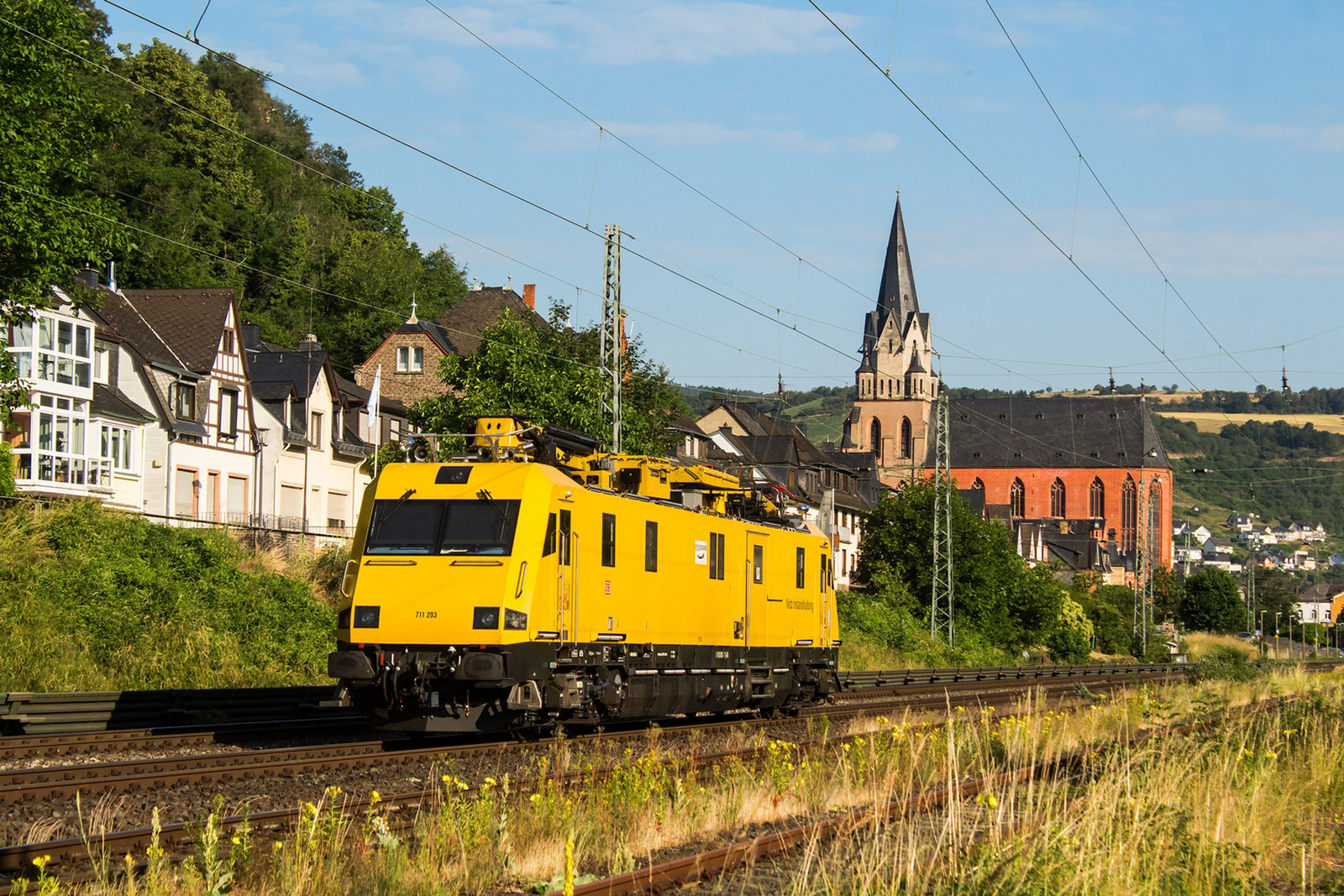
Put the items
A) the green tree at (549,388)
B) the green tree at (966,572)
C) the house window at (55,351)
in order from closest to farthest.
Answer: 1. the house window at (55,351)
2. the green tree at (549,388)
3. the green tree at (966,572)

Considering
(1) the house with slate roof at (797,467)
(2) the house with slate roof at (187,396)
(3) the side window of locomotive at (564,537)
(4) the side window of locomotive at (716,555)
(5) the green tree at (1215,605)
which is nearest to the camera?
(3) the side window of locomotive at (564,537)

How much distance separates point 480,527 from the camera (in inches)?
603

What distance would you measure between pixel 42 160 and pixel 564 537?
1272cm

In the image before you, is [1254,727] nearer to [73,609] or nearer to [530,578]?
[530,578]

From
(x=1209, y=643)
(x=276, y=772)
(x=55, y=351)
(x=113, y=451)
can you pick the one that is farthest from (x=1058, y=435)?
(x=276, y=772)

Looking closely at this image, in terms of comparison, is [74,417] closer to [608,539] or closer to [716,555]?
[716,555]

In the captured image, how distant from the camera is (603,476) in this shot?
17766 mm

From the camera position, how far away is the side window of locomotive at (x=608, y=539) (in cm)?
1644

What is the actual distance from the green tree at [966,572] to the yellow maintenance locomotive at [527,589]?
38.5 metres

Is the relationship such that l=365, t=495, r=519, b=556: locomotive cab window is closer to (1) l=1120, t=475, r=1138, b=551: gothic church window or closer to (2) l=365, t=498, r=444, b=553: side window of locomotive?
(2) l=365, t=498, r=444, b=553: side window of locomotive

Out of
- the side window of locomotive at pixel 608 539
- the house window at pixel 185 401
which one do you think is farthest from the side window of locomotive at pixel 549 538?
the house window at pixel 185 401

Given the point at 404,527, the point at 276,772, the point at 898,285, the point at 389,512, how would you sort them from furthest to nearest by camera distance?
the point at 898,285 → the point at 389,512 → the point at 404,527 → the point at 276,772

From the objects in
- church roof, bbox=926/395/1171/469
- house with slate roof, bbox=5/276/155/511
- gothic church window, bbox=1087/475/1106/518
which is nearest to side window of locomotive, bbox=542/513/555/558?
house with slate roof, bbox=5/276/155/511

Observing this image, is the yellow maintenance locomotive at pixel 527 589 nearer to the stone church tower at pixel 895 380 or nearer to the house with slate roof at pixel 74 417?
the house with slate roof at pixel 74 417
